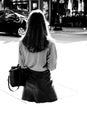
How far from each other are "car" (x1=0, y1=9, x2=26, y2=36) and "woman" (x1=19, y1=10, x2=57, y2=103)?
18.2m

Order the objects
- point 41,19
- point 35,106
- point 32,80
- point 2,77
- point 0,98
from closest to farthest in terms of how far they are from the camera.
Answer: point 41,19 → point 32,80 → point 35,106 → point 0,98 → point 2,77

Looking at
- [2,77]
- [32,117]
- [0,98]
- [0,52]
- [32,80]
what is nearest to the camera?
[32,80]

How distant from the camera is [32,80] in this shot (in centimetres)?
524

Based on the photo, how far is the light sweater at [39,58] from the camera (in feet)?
16.4

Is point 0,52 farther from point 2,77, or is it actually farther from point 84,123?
point 84,123

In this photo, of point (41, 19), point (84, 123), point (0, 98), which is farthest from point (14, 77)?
point (0, 98)

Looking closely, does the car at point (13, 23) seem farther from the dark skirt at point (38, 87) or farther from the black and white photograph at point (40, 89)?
the dark skirt at point (38, 87)

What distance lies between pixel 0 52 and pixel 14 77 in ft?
32.1

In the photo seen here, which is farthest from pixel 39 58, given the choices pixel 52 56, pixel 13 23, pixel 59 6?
pixel 59 6

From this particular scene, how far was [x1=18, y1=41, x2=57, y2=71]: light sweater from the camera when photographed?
500 centimetres

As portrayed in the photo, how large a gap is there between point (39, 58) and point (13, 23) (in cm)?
1907

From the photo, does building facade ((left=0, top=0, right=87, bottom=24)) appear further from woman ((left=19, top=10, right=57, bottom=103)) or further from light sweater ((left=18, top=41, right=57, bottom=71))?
light sweater ((left=18, top=41, right=57, bottom=71))

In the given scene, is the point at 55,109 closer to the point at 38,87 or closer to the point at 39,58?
the point at 38,87

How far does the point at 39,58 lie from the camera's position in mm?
5016
